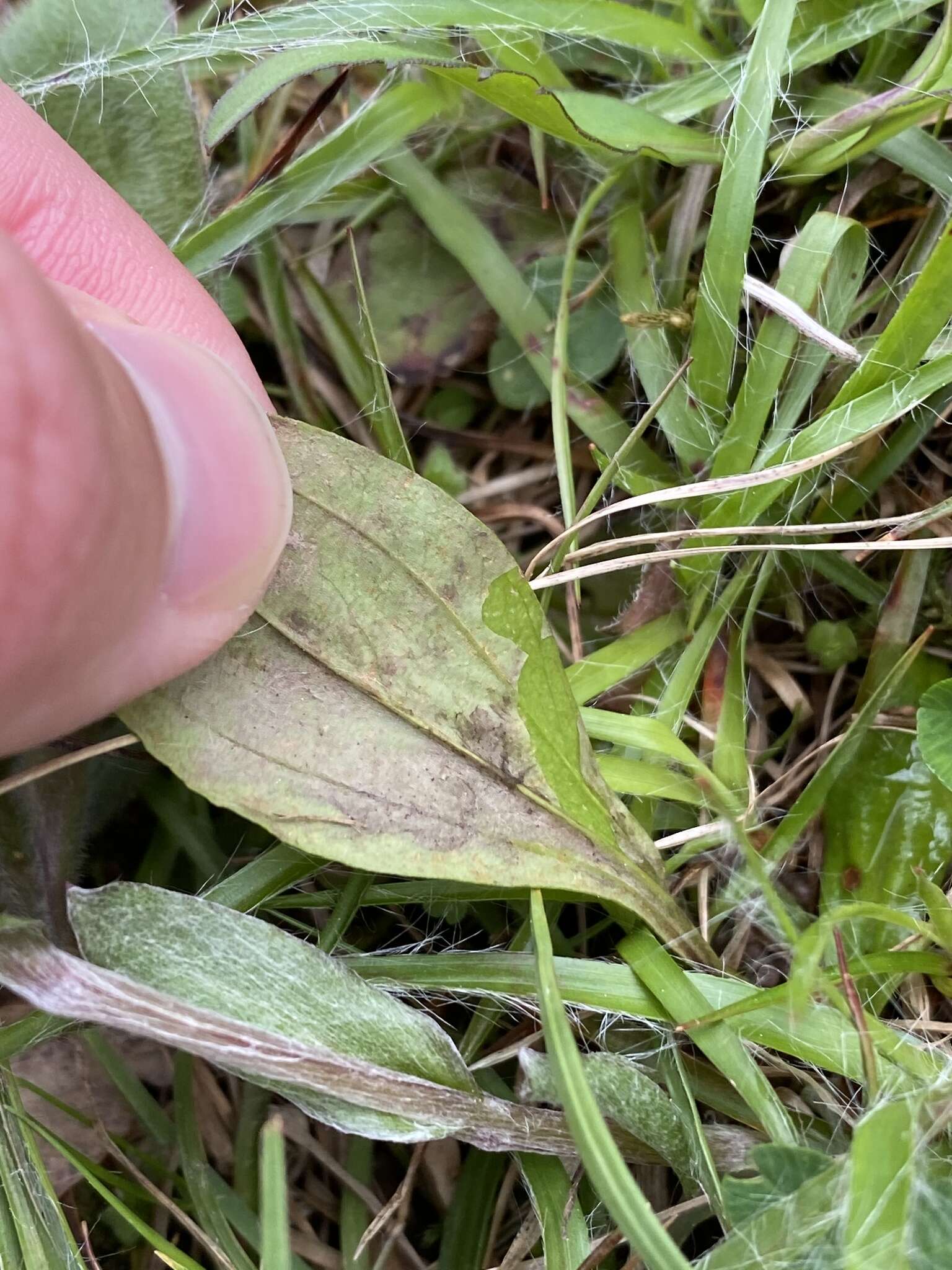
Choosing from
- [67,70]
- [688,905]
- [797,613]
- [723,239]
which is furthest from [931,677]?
[67,70]

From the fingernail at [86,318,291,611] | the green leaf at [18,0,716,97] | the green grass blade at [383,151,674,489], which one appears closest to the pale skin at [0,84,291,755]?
the fingernail at [86,318,291,611]

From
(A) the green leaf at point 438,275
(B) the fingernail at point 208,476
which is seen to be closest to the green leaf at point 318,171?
(A) the green leaf at point 438,275

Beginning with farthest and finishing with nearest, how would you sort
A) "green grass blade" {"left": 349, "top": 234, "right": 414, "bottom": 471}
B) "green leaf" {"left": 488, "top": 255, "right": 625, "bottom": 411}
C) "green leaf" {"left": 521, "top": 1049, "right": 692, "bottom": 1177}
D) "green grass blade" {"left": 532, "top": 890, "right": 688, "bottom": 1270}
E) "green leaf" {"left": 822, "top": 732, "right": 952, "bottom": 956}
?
"green leaf" {"left": 488, "top": 255, "right": 625, "bottom": 411}, "green grass blade" {"left": 349, "top": 234, "right": 414, "bottom": 471}, "green leaf" {"left": 822, "top": 732, "right": 952, "bottom": 956}, "green leaf" {"left": 521, "top": 1049, "right": 692, "bottom": 1177}, "green grass blade" {"left": 532, "top": 890, "right": 688, "bottom": 1270}

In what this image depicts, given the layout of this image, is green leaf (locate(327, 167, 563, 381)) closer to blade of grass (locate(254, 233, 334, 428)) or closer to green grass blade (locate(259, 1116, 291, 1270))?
blade of grass (locate(254, 233, 334, 428))

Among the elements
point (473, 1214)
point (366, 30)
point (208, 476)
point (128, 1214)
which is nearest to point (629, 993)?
point (473, 1214)

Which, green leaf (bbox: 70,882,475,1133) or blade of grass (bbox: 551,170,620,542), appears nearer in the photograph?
green leaf (bbox: 70,882,475,1133)

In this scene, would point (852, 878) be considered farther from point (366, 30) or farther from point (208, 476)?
point (366, 30)
